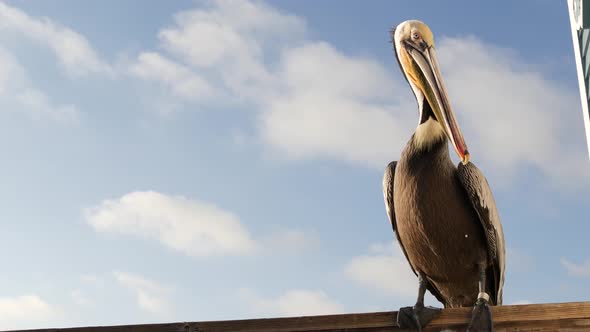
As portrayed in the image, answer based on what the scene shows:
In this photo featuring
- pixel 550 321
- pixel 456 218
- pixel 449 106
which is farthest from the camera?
pixel 449 106

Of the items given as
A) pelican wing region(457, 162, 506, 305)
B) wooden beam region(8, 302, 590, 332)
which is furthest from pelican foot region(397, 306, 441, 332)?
pelican wing region(457, 162, 506, 305)

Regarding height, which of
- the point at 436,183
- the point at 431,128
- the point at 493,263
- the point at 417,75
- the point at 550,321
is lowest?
the point at 550,321

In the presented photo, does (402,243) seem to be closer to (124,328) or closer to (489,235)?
(489,235)

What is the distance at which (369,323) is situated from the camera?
12.7 feet

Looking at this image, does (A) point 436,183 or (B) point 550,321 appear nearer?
(B) point 550,321

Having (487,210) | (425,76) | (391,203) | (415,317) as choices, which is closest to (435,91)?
(425,76)

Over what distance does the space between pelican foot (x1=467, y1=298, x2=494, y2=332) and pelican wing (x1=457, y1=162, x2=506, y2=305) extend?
3.80 feet

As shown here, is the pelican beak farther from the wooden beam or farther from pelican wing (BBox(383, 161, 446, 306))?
the wooden beam

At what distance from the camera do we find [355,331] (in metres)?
3.83

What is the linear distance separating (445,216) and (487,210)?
313 mm

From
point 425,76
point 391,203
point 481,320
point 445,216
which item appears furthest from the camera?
point 425,76

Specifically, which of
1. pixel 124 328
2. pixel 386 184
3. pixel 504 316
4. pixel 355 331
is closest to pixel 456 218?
pixel 386 184

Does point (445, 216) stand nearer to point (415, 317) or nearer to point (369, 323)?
point (415, 317)

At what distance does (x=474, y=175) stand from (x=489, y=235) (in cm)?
42
